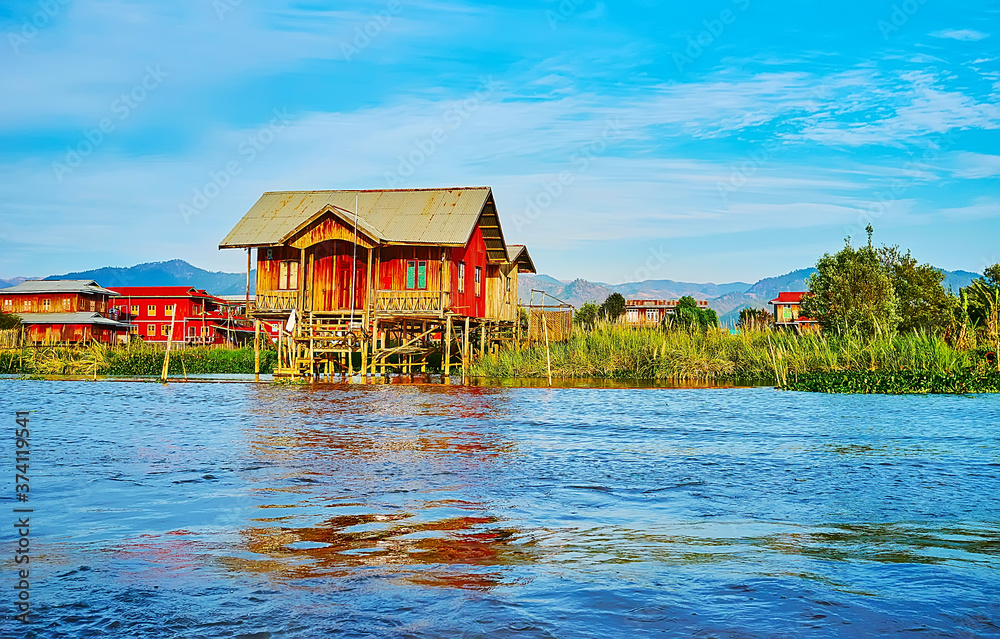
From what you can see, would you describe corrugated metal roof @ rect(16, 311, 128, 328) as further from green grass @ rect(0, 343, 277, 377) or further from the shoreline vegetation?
the shoreline vegetation

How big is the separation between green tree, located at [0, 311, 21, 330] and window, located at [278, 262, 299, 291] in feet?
123

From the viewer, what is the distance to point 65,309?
6694 cm

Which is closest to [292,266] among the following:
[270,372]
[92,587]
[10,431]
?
[270,372]

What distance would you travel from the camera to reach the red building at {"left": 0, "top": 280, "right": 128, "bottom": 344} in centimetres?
6419

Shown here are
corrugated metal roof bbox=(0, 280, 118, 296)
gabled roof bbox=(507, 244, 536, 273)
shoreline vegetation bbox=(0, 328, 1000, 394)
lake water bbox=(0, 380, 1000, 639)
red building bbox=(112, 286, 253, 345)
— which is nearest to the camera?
lake water bbox=(0, 380, 1000, 639)

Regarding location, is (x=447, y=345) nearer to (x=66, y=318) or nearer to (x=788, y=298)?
(x=66, y=318)

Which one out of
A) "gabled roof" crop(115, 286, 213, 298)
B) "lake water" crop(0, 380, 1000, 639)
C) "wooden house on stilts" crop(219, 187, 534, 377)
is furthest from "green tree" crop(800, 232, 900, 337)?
"gabled roof" crop(115, 286, 213, 298)

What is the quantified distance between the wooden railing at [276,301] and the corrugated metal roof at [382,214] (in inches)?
80.6

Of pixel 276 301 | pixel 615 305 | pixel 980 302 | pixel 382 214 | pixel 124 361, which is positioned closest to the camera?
pixel 980 302

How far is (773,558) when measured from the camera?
17.7 feet

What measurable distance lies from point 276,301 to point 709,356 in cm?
1700

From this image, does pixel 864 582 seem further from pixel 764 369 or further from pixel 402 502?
pixel 764 369

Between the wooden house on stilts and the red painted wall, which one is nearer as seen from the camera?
the wooden house on stilts

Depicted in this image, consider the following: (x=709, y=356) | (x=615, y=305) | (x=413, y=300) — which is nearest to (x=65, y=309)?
(x=615, y=305)
